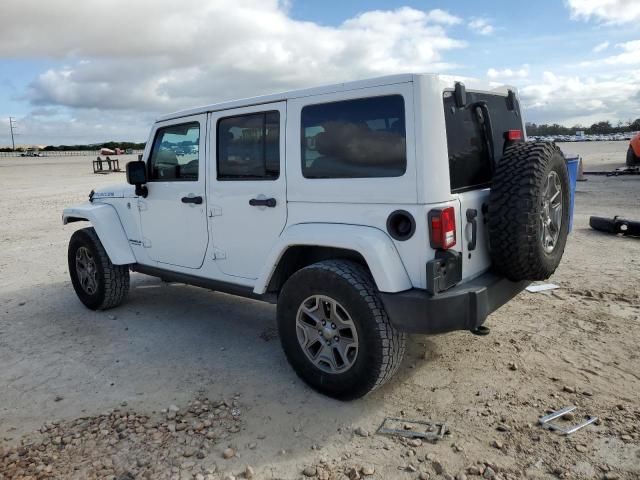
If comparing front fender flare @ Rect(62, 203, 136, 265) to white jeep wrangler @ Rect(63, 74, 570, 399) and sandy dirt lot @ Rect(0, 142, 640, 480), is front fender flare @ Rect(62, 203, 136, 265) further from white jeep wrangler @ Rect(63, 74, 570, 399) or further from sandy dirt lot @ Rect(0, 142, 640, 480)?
white jeep wrangler @ Rect(63, 74, 570, 399)

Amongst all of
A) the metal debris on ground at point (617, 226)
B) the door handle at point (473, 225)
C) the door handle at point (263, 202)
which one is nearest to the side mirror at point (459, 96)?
the door handle at point (473, 225)

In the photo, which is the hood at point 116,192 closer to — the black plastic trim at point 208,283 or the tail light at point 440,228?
the black plastic trim at point 208,283

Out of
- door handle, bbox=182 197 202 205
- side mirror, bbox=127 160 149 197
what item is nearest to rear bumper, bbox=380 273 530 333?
door handle, bbox=182 197 202 205

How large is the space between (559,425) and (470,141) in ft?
6.13

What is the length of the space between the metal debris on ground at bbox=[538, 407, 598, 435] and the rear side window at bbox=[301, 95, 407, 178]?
5.72ft

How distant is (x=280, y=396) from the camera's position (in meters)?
3.58

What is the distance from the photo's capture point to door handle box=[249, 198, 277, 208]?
3744mm

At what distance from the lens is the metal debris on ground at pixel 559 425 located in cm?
298

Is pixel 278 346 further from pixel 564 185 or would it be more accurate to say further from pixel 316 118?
pixel 564 185

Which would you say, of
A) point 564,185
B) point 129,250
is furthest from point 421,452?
point 129,250

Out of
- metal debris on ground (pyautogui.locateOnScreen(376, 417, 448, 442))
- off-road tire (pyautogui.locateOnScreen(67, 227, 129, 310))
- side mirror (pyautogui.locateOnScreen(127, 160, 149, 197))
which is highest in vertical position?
side mirror (pyautogui.locateOnScreen(127, 160, 149, 197))

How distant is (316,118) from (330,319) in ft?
4.54

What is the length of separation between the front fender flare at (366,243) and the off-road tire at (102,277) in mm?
2596

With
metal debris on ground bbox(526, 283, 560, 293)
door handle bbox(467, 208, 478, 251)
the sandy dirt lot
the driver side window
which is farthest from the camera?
metal debris on ground bbox(526, 283, 560, 293)
